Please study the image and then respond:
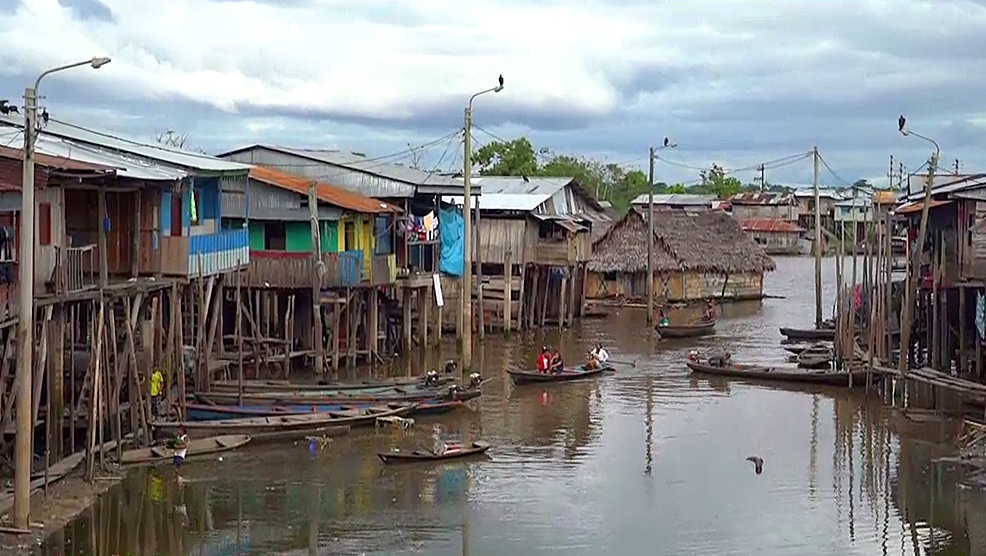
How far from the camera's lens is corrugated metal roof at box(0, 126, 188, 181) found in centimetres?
2153

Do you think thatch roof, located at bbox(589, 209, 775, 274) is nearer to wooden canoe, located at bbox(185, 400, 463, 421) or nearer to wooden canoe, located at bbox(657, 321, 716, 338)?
wooden canoe, located at bbox(657, 321, 716, 338)

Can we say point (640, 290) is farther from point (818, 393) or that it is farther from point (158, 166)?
point (158, 166)

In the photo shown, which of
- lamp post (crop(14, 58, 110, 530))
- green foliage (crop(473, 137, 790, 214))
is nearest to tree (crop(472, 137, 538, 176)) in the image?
green foliage (crop(473, 137, 790, 214))

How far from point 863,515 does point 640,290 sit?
33.7m

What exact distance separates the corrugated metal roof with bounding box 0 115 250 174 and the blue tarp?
12648 mm

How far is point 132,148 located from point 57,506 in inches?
375

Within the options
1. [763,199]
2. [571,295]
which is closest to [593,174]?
[763,199]

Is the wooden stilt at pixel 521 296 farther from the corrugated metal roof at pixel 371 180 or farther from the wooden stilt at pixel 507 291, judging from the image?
the corrugated metal roof at pixel 371 180

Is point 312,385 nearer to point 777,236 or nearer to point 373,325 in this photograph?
point 373,325

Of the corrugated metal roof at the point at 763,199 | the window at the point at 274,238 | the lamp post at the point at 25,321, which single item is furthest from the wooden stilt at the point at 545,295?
the corrugated metal roof at the point at 763,199

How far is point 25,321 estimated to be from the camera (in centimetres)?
1589

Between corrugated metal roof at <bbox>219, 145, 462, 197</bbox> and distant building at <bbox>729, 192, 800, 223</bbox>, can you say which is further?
distant building at <bbox>729, 192, 800, 223</bbox>

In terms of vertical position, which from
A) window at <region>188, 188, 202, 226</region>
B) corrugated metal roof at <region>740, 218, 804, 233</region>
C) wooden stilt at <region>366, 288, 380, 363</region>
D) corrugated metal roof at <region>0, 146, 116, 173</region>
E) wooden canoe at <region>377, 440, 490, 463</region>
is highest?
corrugated metal roof at <region>740, 218, 804, 233</region>

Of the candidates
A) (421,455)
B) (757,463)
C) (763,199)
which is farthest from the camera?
(763,199)
